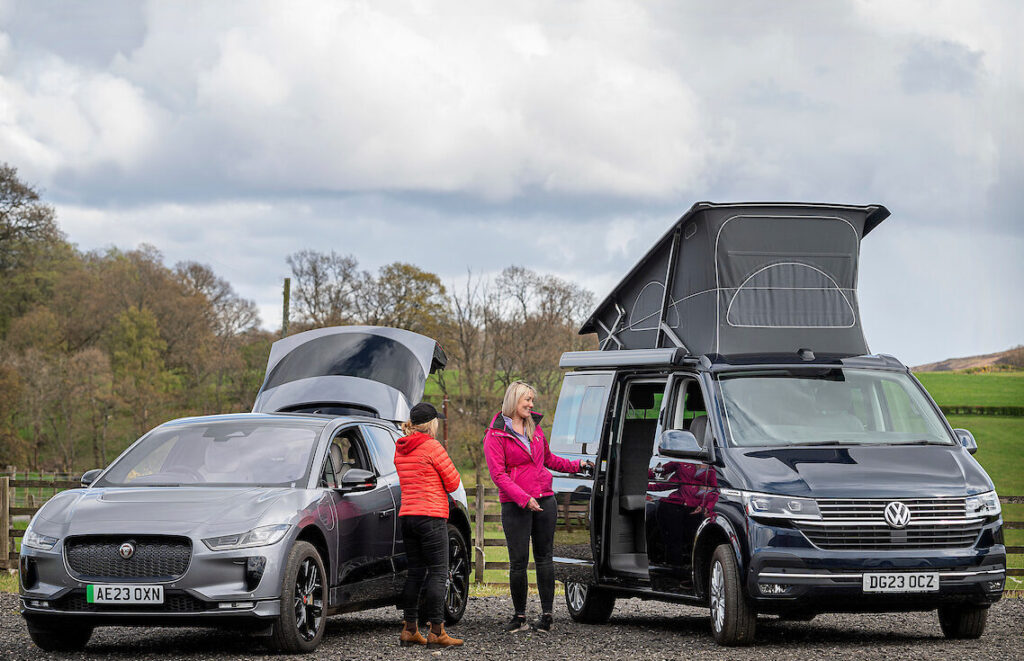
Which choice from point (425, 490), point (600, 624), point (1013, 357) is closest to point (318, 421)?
point (425, 490)

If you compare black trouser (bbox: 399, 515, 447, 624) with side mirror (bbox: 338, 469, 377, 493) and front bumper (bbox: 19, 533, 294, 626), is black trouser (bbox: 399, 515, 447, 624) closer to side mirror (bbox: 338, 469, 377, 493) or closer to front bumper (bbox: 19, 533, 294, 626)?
side mirror (bbox: 338, 469, 377, 493)

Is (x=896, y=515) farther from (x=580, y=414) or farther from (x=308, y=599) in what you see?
(x=308, y=599)

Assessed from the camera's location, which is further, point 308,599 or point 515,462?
point 515,462

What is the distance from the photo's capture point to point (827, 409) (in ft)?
34.1

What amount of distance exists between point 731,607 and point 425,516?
2.44 meters

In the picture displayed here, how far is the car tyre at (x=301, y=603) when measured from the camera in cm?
905

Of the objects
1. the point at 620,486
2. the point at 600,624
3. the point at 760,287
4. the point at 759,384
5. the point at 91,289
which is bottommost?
the point at 600,624

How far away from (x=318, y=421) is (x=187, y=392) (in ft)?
188

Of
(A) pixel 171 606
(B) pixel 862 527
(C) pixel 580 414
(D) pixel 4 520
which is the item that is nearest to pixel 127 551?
(A) pixel 171 606

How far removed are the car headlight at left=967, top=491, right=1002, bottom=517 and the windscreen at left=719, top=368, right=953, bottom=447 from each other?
25.8 inches

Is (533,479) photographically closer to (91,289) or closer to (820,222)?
(820,222)

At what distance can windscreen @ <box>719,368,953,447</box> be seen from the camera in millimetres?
10078

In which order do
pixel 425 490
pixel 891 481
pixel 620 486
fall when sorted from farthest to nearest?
pixel 620 486
pixel 425 490
pixel 891 481

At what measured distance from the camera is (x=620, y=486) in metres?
11.8
